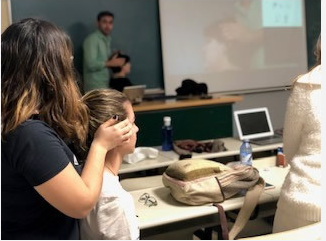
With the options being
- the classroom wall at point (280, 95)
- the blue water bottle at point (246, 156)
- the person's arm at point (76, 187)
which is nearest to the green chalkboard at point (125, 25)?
the classroom wall at point (280, 95)

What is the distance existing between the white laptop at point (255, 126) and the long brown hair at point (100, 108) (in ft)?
5.76

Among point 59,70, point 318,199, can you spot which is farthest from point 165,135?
point 59,70

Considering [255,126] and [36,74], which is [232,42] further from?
[36,74]

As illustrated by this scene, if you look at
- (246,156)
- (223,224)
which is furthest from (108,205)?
(246,156)

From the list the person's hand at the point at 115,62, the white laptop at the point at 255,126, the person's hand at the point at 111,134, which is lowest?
the white laptop at the point at 255,126

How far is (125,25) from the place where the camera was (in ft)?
15.9

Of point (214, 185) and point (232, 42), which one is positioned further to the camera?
point (232, 42)

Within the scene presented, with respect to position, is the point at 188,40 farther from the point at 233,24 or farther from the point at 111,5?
the point at 111,5

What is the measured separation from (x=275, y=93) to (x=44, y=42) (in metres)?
4.92

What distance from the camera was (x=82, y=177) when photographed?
3.31 feet

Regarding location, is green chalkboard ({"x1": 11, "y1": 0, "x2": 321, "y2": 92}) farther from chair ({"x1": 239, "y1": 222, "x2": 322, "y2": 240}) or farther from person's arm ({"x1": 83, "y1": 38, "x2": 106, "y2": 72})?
chair ({"x1": 239, "y1": 222, "x2": 322, "y2": 240})

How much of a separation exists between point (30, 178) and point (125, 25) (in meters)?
4.09

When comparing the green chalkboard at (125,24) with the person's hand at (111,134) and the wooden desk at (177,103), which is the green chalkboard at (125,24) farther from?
the person's hand at (111,134)

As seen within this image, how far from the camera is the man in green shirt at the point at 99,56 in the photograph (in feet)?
15.0
